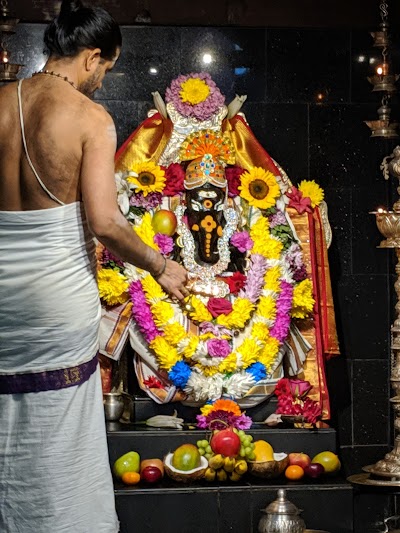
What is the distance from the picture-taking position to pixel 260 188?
7574mm

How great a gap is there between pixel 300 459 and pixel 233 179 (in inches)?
74.4

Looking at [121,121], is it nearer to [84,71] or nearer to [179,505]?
[179,505]

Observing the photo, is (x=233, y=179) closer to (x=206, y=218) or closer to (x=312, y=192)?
(x=206, y=218)

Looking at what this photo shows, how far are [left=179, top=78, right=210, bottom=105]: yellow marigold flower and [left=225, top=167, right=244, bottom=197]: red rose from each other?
492 mm

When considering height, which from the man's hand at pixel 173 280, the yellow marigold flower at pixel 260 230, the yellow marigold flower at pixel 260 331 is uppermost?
the yellow marigold flower at pixel 260 230

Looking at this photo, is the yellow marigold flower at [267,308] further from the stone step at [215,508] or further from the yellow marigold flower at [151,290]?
the stone step at [215,508]

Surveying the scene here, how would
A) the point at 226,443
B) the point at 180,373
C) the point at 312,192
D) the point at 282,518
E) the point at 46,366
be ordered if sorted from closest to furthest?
1. the point at 46,366
2. the point at 282,518
3. the point at 226,443
4. the point at 180,373
5. the point at 312,192

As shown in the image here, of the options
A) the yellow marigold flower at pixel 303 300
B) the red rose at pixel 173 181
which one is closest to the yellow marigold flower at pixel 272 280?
the yellow marigold flower at pixel 303 300

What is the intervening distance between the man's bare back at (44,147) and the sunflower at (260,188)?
3.77m

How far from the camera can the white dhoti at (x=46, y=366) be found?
3.77 m

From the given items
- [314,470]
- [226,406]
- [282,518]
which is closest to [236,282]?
[226,406]

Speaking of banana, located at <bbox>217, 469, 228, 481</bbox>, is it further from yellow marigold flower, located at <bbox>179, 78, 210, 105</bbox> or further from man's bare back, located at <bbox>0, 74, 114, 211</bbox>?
man's bare back, located at <bbox>0, 74, 114, 211</bbox>

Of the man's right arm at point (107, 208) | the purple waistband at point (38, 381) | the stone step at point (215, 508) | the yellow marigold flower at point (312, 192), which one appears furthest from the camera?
the yellow marigold flower at point (312, 192)

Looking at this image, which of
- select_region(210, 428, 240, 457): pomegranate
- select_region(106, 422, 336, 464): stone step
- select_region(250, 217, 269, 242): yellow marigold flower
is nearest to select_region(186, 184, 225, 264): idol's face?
select_region(250, 217, 269, 242): yellow marigold flower
